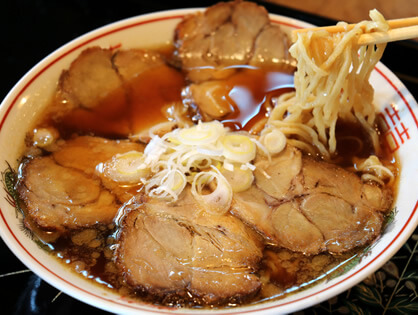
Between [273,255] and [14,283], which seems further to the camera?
[14,283]

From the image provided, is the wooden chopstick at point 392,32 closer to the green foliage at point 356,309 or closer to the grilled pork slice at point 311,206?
the grilled pork slice at point 311,206

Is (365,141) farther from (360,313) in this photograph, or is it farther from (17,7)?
(17,7)

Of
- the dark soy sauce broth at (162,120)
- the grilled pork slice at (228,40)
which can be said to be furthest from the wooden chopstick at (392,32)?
the grilled pork slice at (228,40)

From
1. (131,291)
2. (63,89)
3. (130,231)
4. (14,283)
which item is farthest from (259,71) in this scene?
(14,283)

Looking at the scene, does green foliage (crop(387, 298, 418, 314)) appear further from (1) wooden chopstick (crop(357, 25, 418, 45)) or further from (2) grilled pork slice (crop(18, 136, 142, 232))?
(2) grilled pork slice (crop(18, 136, 142, 232))

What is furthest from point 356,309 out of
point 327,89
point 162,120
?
point 162,120
